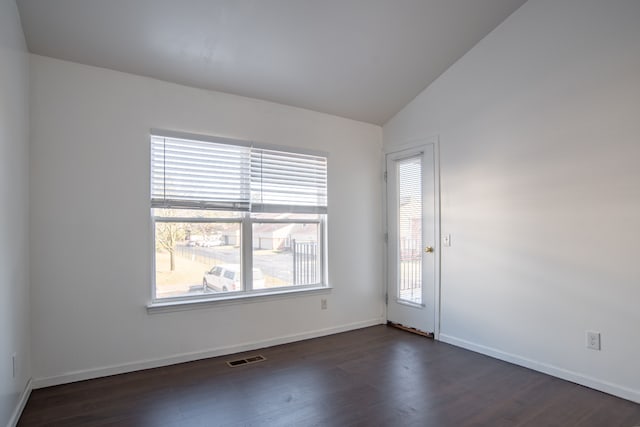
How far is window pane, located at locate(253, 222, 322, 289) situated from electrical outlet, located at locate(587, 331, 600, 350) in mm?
2583

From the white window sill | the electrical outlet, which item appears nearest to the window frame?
the white window sill

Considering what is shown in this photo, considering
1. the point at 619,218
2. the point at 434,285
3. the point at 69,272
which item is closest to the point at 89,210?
the point at 69,272

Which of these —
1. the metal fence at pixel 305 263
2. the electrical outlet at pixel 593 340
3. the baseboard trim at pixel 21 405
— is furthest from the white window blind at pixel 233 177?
the electrical outlet at pixel 593 340

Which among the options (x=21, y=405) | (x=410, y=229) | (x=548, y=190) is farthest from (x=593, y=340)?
(x=21, y=405)

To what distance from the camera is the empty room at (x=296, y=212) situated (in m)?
2.65

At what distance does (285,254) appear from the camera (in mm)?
4145

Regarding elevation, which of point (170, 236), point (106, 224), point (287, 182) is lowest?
point (170, 236)

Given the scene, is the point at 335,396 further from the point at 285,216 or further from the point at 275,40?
the point at 275,40

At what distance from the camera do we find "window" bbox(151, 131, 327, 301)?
343 cm

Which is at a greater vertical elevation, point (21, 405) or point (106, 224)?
point (106, 224)

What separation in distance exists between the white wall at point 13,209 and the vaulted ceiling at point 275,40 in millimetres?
399

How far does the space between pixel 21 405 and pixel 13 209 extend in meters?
1.33

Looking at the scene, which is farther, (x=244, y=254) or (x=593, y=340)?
(x=244, y=254)

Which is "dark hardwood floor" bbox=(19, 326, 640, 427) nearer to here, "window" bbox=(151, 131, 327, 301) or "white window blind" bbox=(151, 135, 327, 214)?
"window" bbox=(151, 131, 327, 301)
